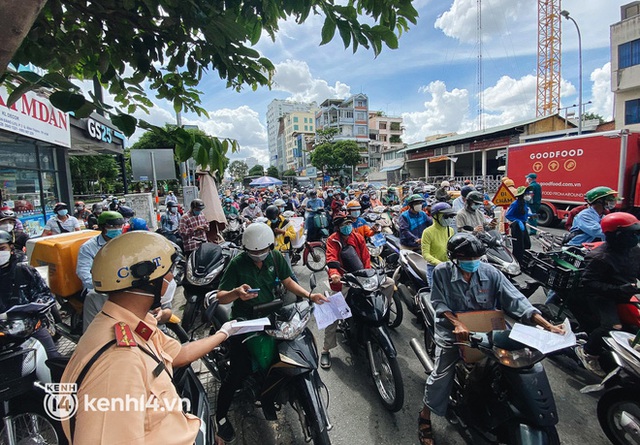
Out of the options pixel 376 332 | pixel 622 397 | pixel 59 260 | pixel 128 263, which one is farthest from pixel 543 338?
pixel 59 260

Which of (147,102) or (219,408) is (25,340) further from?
(147,102)

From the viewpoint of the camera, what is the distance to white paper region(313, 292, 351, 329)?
2.55 metres

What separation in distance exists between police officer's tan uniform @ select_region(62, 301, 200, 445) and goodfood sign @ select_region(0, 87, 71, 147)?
27.0ft

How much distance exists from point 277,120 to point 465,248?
4741 inches

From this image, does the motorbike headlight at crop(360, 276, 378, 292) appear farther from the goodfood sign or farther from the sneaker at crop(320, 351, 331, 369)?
the goodfood sign

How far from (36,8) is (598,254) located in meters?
4.50

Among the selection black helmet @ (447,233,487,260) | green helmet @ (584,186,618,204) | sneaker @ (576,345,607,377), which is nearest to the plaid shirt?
black helmet @ (447,233,487,260)

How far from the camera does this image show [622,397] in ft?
7.56

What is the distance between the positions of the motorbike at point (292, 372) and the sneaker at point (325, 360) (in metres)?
1.11

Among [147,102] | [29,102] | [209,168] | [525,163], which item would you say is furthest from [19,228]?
[525,163]

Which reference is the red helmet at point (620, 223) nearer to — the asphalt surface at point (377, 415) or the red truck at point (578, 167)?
the asphalt surface at point (377, 415)

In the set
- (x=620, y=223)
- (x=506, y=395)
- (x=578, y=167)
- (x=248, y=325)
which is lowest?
(x=506, y=395)

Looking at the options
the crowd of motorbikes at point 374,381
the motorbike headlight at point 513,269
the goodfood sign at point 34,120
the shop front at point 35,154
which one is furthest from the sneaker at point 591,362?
the shop front at point 35,154

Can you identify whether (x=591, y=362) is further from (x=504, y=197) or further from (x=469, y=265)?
(x=504, y=197)
